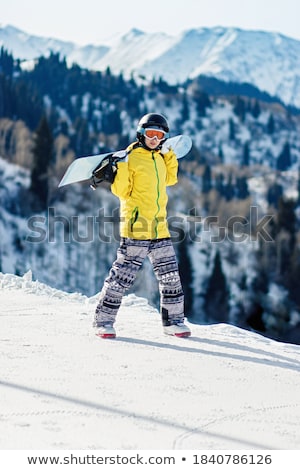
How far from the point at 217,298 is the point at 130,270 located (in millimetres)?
54504

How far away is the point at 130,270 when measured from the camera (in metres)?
6.53

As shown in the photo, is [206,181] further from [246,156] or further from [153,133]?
[153,133]

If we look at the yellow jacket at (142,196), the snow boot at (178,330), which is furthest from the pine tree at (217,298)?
the yellow jacket at (142,196)

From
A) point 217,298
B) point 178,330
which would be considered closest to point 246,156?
point 217,298

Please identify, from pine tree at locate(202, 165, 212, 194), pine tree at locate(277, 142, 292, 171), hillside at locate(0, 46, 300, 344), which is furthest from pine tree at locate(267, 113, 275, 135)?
pine tree at locate(202, 165, 212, 194)

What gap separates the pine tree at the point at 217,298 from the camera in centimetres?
5959

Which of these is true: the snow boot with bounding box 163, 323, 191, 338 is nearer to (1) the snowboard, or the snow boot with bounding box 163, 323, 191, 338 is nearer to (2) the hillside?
(1) the snowboard

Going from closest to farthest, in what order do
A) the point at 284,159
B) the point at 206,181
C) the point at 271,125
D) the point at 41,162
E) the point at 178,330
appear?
the point at 178,330, the point at 41,162, the point at 206,181, the point at 284,159, the point at 271,125

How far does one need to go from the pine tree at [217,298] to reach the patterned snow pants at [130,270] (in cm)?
5277

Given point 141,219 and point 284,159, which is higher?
point 284,159

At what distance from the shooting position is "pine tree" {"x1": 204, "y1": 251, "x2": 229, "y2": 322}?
59594 millimetres

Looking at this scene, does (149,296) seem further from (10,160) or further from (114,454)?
(114,454)

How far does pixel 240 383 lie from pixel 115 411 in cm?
124

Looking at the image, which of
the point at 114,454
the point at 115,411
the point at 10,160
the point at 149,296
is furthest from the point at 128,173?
the point at 10,160
